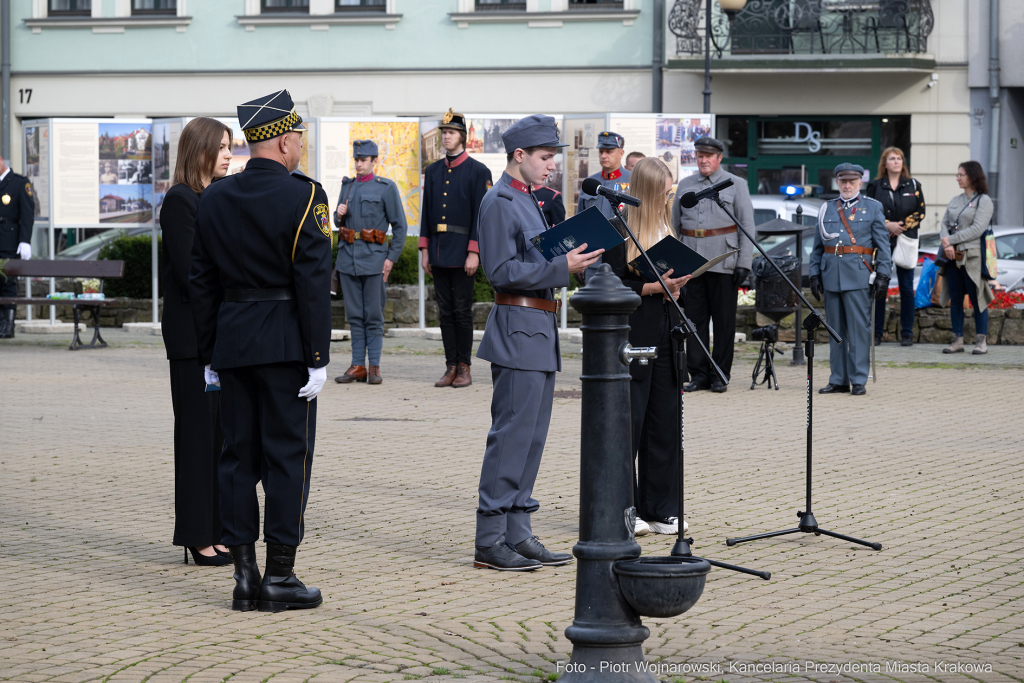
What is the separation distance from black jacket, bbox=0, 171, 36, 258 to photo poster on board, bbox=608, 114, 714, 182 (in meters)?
7.55

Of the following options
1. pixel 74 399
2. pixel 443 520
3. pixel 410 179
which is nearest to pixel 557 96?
pixel 410 179

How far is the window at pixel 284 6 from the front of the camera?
27.6m

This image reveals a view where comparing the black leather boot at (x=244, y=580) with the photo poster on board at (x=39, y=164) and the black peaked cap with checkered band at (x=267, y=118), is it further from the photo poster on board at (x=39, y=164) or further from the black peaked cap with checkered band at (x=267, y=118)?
the photo poster on board at (x=39, y=164)

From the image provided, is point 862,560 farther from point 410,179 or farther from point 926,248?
point 926,248

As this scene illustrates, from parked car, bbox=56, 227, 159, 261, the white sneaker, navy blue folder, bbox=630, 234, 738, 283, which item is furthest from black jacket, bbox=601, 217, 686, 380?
parked car, bbox=56, 227, 159, 261

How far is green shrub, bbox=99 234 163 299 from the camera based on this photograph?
20141 mm

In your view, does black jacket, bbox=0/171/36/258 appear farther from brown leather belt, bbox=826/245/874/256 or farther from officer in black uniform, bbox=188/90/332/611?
officer in black uniform, bbox=188/90/332/611

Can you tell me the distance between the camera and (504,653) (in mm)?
4676

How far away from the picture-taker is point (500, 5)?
27.0 metres

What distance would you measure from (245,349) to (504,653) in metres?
1.55

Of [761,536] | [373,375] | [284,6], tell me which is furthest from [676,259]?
[284,6]

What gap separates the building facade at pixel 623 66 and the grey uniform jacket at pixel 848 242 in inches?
539

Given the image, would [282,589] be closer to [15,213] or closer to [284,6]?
[15,213]

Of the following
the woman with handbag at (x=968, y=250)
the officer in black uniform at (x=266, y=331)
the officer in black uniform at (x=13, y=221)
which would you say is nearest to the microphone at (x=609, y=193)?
the officer in black uniform at (x=266, y=331)
